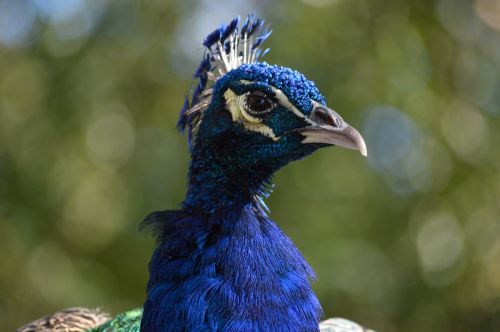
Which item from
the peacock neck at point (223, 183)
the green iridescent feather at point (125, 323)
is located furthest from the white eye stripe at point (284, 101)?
the green iridescent feather at point (125, 323)

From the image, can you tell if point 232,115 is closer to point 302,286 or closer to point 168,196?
point 302,286


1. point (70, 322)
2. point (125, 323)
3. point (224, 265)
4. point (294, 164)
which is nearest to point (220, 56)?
point (224, 265)

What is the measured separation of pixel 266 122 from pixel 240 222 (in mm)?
206

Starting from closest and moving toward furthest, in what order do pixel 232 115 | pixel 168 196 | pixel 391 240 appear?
pixel 232 115, pixel 168 196, pixel 391 240

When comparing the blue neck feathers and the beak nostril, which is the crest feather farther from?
the beak nostril

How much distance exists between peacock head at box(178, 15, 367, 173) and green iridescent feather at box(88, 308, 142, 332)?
61 centimetres

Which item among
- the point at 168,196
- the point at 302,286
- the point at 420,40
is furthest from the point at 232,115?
the point at 420,40

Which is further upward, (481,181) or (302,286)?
(481,181)

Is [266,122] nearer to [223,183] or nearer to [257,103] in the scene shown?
[257,103]

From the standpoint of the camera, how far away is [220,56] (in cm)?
160

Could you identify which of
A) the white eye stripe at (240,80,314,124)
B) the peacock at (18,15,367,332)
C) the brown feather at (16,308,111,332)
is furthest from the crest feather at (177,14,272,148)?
the brown feather at (16,308,111,332)

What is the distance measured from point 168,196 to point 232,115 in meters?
3.04

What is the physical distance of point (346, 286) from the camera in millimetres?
4387

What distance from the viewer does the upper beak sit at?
1.25 meters
